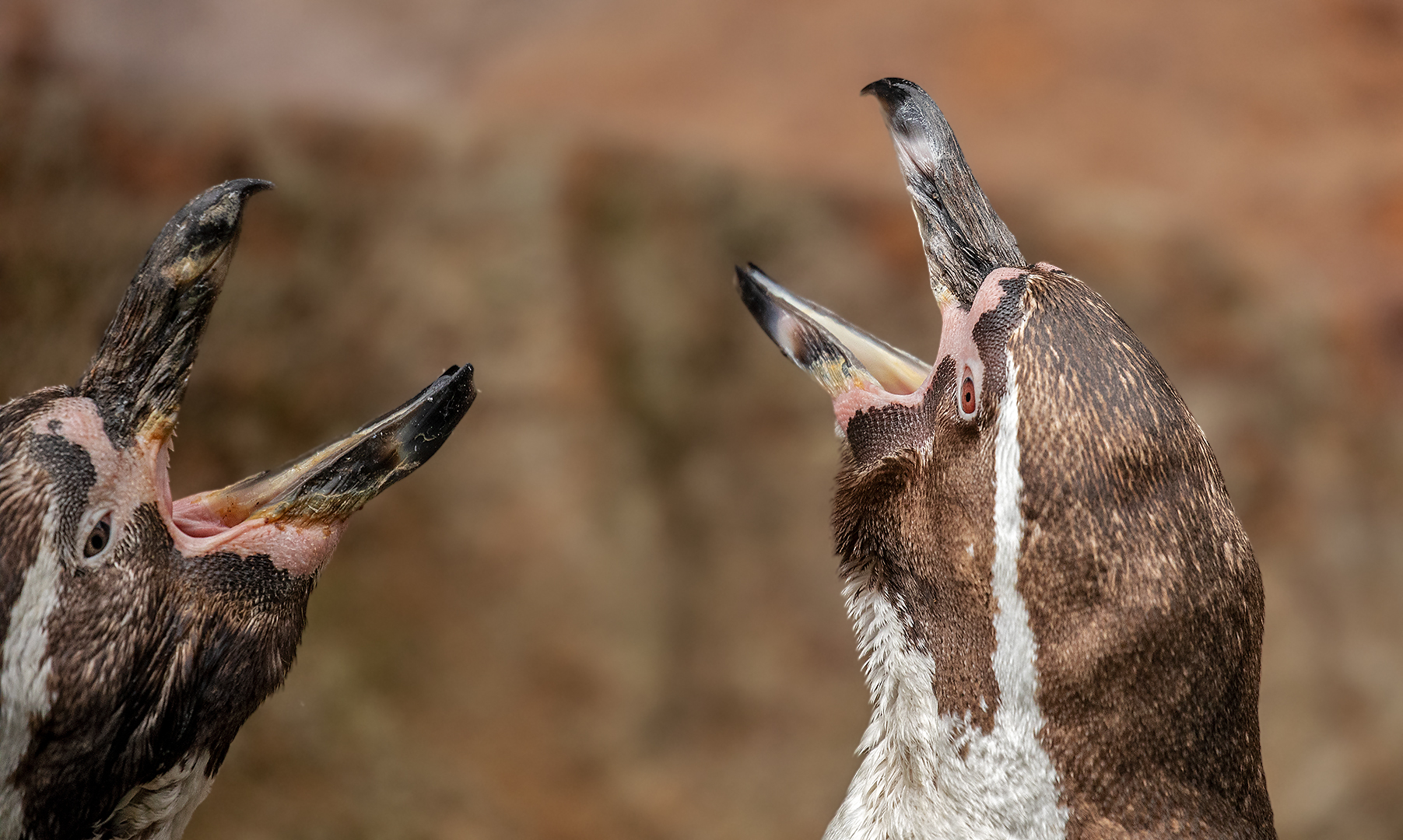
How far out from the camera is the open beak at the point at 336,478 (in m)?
2.53

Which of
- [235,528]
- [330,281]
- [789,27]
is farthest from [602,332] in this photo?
[235,528]

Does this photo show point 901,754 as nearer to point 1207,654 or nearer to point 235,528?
point 1207,654

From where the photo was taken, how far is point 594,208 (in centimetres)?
591

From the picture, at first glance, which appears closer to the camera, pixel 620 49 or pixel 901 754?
pixel 901 754

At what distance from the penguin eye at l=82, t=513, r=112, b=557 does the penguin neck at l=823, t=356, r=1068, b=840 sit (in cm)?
160

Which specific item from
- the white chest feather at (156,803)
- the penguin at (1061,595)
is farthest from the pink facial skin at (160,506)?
the penguin at (1061,595)

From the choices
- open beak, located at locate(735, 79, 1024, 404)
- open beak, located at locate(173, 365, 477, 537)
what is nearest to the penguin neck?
open beak, located at locate(735, 79, 1024, 404)

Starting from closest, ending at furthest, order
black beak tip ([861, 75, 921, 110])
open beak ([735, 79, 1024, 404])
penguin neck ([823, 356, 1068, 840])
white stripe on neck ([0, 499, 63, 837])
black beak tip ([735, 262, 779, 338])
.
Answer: white stripe on neck ([0, 499, 63, 837]) → penguin neck ([823, 356, 1068, 840]) → open beak ([735, 79, 1024, 404]) → black beak tip ([861, 75, 921, 110]) → black beak tip ([735, 262, 779, 338])

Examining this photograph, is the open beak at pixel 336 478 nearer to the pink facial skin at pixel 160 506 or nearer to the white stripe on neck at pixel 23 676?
the pink facial skin at pixel 160 506

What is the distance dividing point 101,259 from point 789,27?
13.3 ft

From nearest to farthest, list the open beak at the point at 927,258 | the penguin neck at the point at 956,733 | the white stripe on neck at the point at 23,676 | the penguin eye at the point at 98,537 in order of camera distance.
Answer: the white stripe on neck at the point at 23,676
the penguin eye at the point at 98,537
the penguin neck at the point at 956,733
the open beak at the point at 927,258

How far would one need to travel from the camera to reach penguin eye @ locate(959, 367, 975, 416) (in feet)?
8.29

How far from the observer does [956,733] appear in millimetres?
2520

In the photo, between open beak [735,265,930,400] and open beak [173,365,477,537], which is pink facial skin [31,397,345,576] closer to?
open beak [173,365,477,537]
